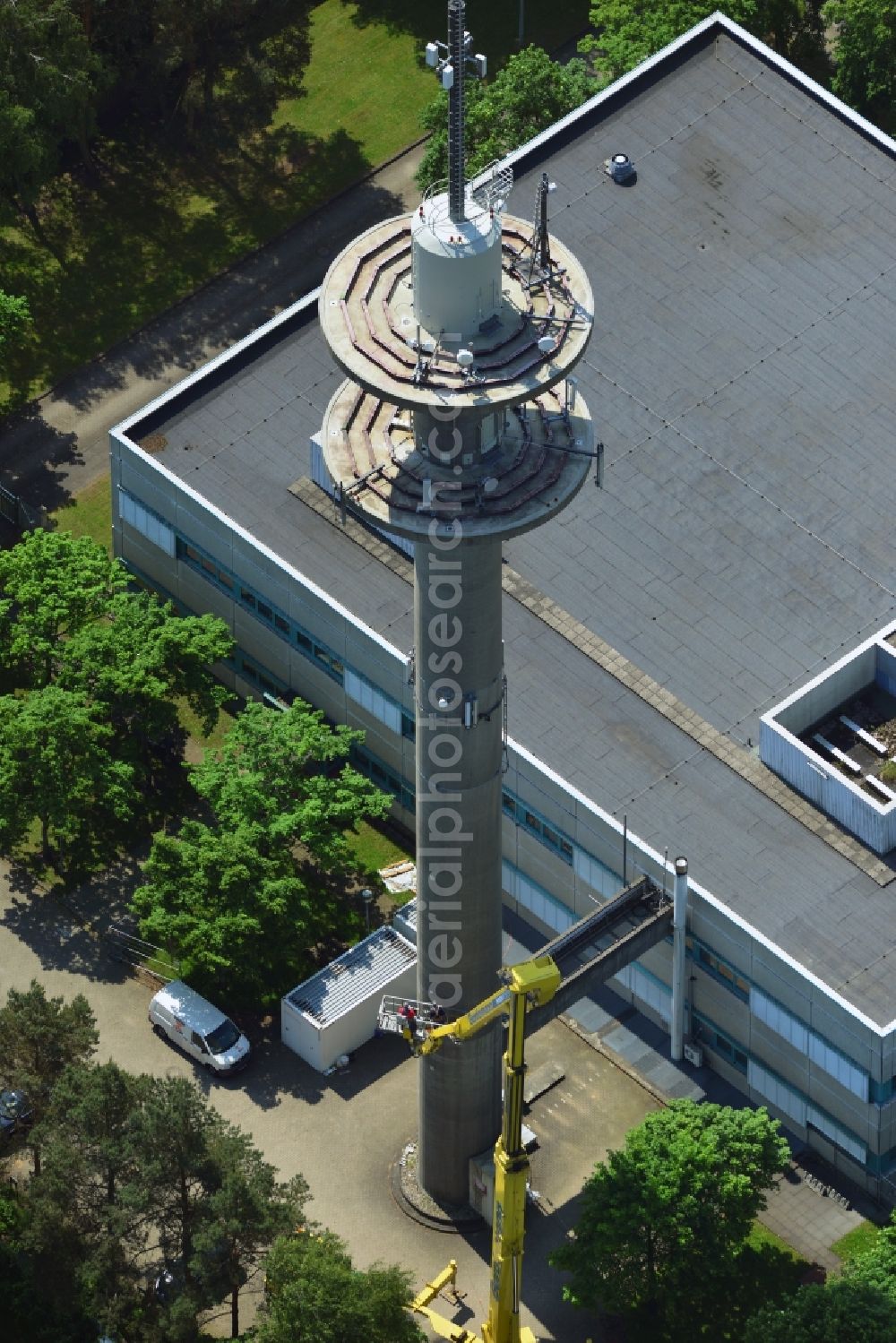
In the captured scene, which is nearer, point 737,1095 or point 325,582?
point 737,1095

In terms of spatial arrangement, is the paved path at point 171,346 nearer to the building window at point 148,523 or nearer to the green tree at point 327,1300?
the building window at point 148,523

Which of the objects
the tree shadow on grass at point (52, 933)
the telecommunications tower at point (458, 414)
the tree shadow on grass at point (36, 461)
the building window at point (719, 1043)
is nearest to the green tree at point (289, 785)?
the tree shadow on grass at point (52, 933)

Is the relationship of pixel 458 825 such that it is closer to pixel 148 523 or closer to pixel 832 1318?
pixel 832 1318

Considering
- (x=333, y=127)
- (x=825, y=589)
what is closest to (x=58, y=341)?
(x=333, y=127)

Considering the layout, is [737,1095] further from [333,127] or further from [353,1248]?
[333,127]

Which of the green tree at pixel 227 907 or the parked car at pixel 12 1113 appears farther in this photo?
the green tree at pixel 227 907

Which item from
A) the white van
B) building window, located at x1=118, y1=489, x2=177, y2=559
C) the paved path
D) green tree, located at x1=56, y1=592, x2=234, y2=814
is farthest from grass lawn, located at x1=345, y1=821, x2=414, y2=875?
the paved path
